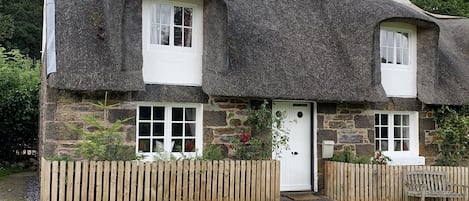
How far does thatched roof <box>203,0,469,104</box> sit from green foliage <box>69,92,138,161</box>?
205 centimetres

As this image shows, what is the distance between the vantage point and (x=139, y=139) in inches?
378

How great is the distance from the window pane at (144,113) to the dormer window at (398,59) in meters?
5.90

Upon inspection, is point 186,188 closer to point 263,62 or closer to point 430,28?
point 263,62

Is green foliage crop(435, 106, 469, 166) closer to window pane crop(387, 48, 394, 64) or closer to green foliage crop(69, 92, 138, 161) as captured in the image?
window pane crop(387, 48, 394, 64)

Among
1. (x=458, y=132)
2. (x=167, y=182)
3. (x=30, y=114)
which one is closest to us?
(x=167, y=182)

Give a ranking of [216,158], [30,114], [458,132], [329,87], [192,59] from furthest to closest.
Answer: [30,114] → [458,132] → [329,87] → [192,59] → [216,158]

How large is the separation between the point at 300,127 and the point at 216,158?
277cm

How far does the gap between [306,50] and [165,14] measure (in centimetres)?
345

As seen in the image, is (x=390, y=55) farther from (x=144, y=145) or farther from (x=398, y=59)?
(x=144, y=145)

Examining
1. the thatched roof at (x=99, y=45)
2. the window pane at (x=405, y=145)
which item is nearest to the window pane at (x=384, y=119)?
the window pane at (x=405, y=145)

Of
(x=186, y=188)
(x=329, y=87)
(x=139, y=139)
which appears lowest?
(x=186, y=188)

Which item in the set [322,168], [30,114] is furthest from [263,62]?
[30,114]

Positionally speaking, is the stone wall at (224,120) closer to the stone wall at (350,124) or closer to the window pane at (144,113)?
the window pane at (144,113)

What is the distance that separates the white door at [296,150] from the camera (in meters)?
11.1
